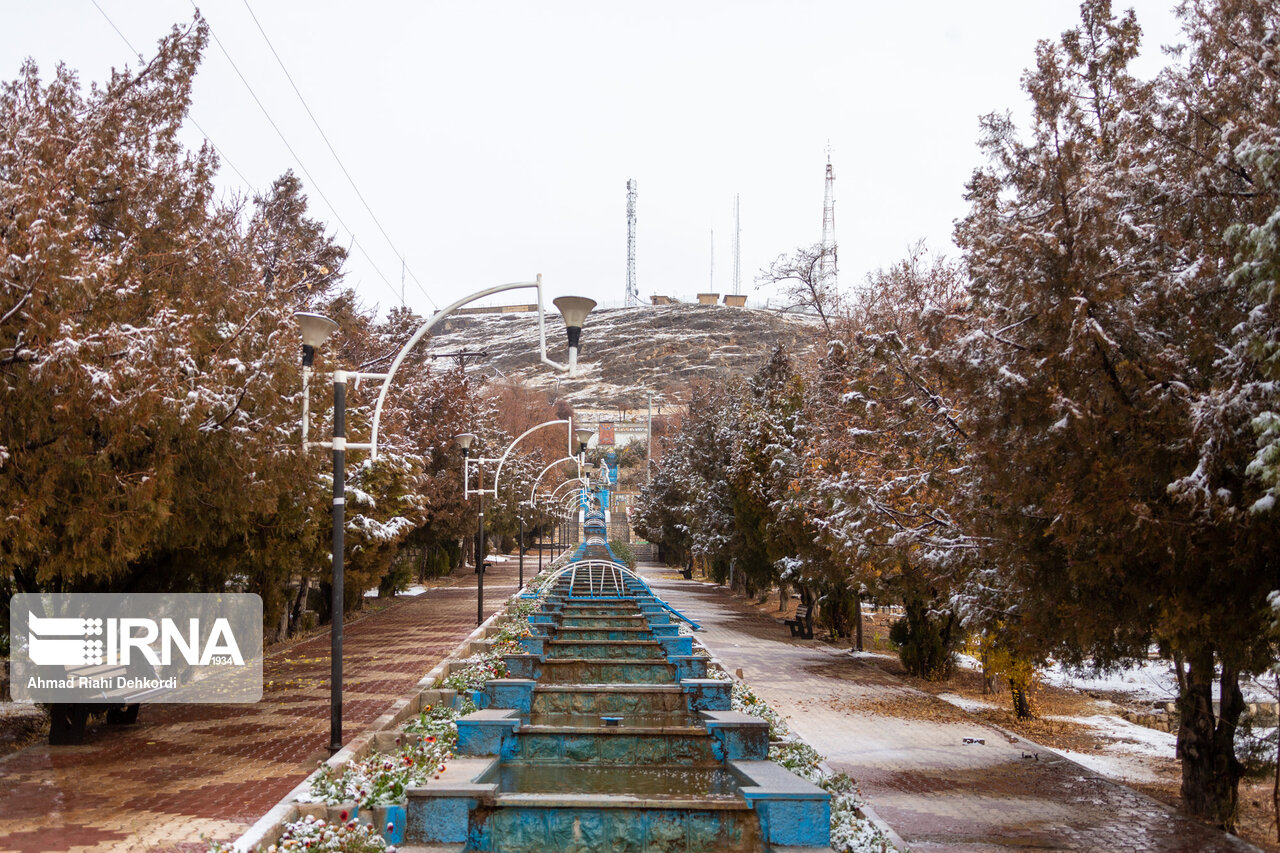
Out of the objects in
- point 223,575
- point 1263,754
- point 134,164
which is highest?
point 134,164

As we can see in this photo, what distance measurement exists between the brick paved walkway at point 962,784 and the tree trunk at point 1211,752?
314mm

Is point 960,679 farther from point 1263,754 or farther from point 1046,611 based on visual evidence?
point 1046,611

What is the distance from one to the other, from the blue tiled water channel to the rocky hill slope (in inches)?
4840

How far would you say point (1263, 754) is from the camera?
10.1 meters

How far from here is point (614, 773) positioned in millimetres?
9008

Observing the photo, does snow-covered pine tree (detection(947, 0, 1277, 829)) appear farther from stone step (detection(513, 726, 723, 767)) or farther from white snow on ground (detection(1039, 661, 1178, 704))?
white snow on ground (detection(1039, 661, 1178, 704))

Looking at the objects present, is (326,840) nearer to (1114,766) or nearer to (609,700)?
(609,700)

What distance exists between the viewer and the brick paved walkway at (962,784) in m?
9.00

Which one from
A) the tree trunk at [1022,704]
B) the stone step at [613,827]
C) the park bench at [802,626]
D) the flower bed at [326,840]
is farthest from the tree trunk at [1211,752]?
the park bench at [802,626]

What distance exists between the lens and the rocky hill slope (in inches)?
5842

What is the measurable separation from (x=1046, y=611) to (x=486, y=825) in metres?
4.85

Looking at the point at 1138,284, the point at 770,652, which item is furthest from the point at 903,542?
the point at 770,652

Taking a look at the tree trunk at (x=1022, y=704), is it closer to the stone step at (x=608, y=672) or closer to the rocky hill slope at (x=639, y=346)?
the stone step at (x=608, y=672)

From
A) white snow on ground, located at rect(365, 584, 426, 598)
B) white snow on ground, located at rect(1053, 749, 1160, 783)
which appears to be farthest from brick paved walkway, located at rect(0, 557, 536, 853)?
white snow on ground, located at rect(365, 584, 426, 598)
